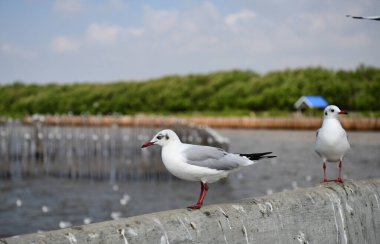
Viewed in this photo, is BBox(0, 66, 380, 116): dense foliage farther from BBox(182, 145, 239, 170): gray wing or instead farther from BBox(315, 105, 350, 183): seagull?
BBox(182, 145, 239, 170): gray wing

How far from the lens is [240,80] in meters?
85.6

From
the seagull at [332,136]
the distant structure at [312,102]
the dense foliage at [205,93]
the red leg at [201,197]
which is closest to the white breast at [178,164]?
the red leg at [201,197]

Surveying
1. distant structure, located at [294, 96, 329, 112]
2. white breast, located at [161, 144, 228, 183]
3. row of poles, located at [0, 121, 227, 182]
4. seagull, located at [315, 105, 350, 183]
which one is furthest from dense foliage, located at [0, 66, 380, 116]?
white breast, located at [161, 144, 228, 183]

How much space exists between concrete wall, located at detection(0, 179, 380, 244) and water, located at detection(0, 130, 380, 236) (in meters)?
9.06

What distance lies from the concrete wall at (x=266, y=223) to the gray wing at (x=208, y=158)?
10.6 inches

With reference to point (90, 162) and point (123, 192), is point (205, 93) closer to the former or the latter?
point (90, 162)

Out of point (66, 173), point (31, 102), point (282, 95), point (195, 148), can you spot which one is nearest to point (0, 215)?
point (66, 173)

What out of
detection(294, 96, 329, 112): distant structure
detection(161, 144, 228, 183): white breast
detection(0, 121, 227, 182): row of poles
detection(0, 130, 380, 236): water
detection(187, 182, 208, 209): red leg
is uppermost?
detection(294, 96, 329, 112): distant structure

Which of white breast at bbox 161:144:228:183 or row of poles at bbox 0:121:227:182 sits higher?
white breast at bbox 161:144:228:183

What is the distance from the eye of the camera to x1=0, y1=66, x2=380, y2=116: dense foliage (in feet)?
222

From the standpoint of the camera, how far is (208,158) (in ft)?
12.8

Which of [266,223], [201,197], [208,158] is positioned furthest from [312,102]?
[201,197]

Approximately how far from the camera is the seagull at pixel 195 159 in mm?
3770

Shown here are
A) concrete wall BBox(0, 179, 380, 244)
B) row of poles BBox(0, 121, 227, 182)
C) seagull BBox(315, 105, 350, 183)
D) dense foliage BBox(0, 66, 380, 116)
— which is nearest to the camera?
concrete wall BBox(0, 179, 380, 244)
